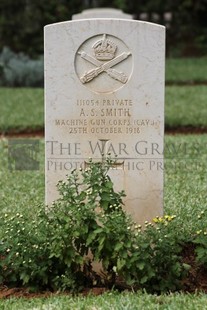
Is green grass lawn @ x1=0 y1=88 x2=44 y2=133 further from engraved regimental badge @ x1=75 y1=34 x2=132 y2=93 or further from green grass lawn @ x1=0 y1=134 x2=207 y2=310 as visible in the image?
engraved regimental badge @ x1=75 y1=34 x2=132 y2=93

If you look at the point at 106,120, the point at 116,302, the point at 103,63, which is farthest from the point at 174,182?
the point at 116,302

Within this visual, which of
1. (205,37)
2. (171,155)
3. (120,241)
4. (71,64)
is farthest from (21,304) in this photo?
(205,37)

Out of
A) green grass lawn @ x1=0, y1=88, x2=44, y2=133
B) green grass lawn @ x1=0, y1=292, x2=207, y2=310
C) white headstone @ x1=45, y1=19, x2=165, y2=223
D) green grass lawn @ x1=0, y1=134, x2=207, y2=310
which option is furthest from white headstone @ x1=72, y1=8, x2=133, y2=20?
green grass lawn @ x1=0, y1=292, x2=207, y2=310

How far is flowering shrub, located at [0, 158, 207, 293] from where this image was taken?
5.66 metres

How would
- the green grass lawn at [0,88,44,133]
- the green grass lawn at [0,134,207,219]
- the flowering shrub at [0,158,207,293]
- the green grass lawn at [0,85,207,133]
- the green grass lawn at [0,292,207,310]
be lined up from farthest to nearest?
the green grass lawn at [0,85,207,133], the green grass lawn at [0,88,44,133], the green grass lawn at [0,134,207,219], the flowering shrub at [0,158,207,293], the green grass lawn at [0,292,207,310]

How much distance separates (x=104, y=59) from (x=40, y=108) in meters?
9.79

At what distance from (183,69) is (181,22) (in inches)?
351

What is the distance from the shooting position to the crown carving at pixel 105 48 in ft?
20.3

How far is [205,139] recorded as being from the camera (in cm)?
1223

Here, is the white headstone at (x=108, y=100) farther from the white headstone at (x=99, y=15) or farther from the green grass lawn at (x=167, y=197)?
Answer: the white headstone at (x=99, y=15)

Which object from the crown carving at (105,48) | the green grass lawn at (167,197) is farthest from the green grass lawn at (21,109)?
the crown carving at (105,48)

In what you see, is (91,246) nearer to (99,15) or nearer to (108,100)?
(108,100)

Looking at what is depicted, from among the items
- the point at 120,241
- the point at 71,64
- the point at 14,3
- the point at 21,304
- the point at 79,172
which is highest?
the point at 14,3

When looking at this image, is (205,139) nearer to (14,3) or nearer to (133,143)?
(133,143)
